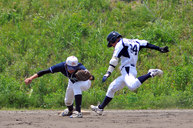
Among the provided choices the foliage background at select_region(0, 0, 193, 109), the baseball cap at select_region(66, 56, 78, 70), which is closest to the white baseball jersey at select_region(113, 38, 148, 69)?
the baseball cap at select_region(66, 56, 78, 70)

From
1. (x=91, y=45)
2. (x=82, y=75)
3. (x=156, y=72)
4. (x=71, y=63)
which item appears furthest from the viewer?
(x=91, y=45)

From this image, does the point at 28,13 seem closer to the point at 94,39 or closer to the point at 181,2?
the point at 94,39

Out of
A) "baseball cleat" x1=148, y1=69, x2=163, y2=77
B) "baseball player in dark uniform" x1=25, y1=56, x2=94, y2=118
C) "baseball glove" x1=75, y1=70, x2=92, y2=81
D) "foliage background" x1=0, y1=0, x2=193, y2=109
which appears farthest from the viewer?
"foliage background" x1=0, y1=0, x2=193, y2=109

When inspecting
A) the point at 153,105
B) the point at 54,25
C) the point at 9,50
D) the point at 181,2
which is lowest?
the point at 153,105

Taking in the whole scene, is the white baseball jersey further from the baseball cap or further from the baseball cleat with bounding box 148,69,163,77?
the baseball cap

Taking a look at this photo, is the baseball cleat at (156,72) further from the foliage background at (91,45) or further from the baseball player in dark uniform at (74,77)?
the foliage background at (91,45)

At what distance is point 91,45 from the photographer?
16.3 metres

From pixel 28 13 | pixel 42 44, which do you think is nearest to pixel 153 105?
pixel 42 44

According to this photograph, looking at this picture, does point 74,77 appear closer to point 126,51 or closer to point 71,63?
point 71,63

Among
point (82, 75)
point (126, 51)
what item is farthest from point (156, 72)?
point (82, 75)

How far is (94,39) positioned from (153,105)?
543 cm

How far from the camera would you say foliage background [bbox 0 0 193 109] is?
1267 cm

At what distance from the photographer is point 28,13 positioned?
62.0ft

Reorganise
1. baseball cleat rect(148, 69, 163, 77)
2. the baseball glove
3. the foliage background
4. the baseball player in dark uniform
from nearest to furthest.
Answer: baseball cleat rect(148, 69, 163, 77)
the baseball glove
the baseball player in dark uniform
the foliage background
